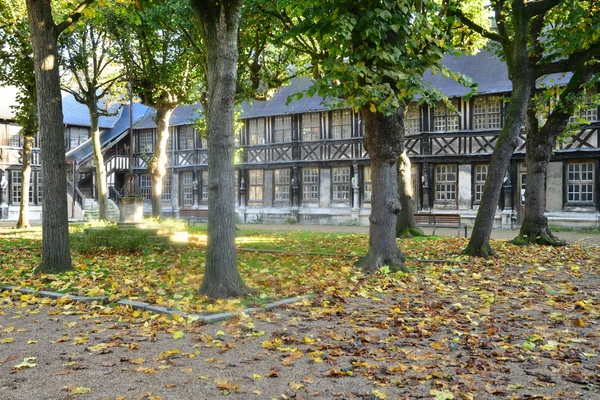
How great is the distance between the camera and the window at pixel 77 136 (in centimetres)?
3856

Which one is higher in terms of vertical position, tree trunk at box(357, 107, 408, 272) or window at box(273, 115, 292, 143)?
window at box(273, 115, 292, 143)

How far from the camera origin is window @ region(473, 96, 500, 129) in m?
26.0

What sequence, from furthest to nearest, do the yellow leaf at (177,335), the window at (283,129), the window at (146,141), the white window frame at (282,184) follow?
the window at (146,141)
the white window frame at (282,184)
the window at (283,129)
the yellow leaf at (177,335)

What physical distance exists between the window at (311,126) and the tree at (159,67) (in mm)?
10552

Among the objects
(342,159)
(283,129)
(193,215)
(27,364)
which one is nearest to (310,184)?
(342,159)

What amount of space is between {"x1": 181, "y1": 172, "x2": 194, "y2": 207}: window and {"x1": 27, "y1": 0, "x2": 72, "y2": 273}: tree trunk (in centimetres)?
2657

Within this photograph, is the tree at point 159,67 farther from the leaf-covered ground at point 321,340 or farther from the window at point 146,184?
the window at point 146,184

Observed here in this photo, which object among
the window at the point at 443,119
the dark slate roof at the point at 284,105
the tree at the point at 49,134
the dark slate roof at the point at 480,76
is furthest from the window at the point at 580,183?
the tree at the point at 49,134

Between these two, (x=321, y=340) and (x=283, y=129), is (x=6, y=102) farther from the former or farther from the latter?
(x=321, y=340)

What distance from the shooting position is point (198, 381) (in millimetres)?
4363

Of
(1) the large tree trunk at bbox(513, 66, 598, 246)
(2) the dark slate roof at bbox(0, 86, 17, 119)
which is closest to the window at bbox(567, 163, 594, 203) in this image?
(1) the large tree trunk at bbox(513, 66, 598, 246)

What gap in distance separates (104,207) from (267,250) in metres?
11.2

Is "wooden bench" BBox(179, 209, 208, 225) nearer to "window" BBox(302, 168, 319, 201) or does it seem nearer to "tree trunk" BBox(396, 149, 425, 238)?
"window" BBox(302, 168, 319, 201)

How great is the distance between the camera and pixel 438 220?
20969 millimetres
